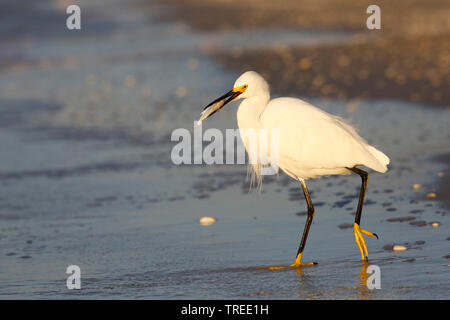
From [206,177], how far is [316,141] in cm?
313

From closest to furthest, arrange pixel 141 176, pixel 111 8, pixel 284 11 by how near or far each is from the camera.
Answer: pixel 141 176, pixel 284 11, pixel 111 8

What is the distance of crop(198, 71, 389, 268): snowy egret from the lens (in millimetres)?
6742

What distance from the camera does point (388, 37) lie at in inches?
750

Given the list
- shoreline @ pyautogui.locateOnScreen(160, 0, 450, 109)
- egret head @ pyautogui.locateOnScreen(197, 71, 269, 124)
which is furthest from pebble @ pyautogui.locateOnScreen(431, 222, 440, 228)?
shoreline @ pyautogui.locateOnScreen(160, 0, 450, 109)

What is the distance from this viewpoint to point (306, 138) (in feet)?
22.5

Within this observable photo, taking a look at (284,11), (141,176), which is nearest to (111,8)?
(284,11)

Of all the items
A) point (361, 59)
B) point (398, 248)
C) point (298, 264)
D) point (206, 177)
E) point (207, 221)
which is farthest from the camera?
point (361, 59)

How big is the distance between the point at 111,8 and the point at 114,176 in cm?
2460

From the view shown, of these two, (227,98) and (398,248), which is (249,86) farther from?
(398,248)

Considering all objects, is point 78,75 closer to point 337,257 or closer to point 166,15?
point 166,15

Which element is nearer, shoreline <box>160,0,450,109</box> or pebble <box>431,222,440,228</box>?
pebble <box>431,222,440,228</box>

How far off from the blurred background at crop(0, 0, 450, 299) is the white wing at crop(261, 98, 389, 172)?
69 centimetres

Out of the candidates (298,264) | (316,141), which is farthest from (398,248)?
(316,141)

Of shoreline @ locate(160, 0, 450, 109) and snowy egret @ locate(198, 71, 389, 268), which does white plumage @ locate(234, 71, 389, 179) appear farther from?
shoreline @ locate(160, 0, 450, 109)
